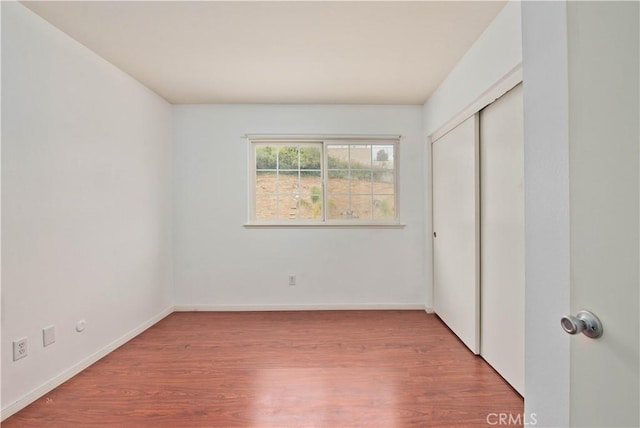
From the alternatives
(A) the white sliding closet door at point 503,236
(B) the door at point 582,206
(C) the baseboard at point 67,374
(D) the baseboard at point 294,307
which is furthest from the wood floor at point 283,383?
(B) the door at point 582,206

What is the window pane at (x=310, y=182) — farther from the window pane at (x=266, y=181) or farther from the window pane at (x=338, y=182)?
the window pane at (x=266, y=181)

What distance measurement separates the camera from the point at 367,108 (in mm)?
3447

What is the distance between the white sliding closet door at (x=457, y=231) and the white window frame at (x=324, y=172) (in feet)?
1.44

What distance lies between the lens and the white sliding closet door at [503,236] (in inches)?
72.7

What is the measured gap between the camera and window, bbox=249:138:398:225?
3.52 metres

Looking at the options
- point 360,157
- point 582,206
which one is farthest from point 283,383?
point 360,157

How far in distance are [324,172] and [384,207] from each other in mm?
823

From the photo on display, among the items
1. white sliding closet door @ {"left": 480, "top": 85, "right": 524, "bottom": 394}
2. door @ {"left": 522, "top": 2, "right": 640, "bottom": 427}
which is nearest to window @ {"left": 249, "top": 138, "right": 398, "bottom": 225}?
white sliding closet door @ {"left": 480, "top": 85, "right": 524, "bottom": 394}

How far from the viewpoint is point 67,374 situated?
2025mm

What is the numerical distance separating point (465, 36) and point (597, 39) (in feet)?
5.67

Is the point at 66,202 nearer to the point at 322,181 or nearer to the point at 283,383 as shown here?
the point at 283,383

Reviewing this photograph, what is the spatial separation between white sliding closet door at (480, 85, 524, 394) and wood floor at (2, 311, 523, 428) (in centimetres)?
21

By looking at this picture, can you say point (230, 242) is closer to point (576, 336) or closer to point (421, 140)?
point (421, 140)

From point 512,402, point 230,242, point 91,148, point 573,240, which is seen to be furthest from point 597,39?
point 230,242
